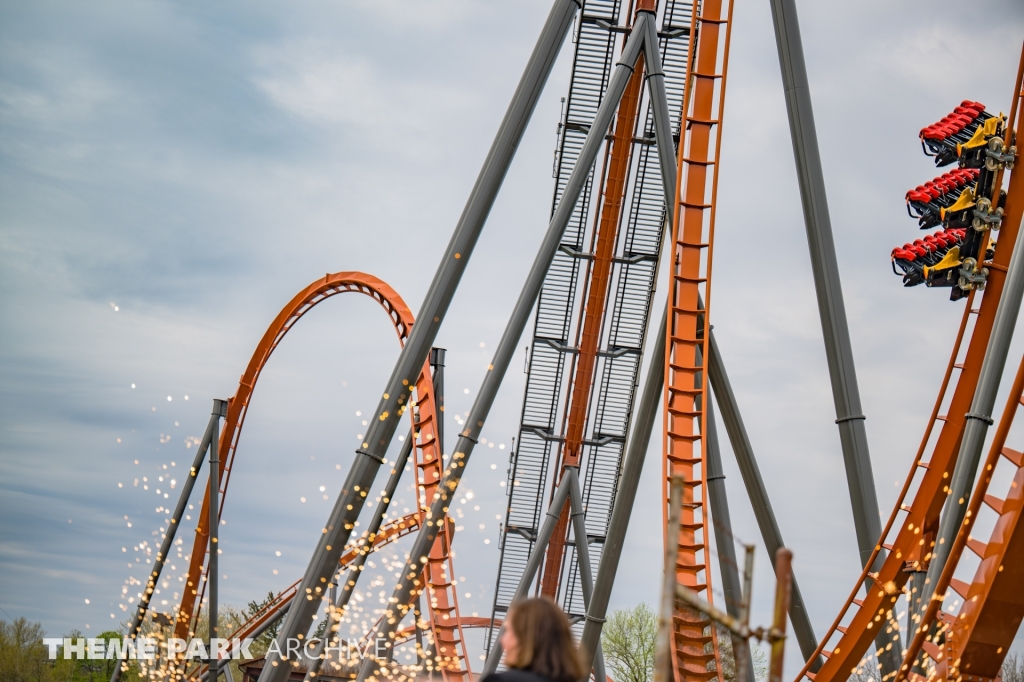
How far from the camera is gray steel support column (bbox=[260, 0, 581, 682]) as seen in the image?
6.62 metres

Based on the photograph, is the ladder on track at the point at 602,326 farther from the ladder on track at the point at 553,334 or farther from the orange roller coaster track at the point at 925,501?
the orange roller coaster track at the point at 925,501

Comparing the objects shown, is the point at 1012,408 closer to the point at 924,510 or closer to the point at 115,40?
the point at 924,510

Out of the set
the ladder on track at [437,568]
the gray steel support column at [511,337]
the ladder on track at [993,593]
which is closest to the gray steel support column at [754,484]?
the gray steel support column at [511,337]

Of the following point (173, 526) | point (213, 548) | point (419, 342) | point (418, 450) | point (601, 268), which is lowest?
point (213, 548)

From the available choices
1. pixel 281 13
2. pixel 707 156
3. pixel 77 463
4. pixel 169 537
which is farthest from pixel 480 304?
pixel 707 156

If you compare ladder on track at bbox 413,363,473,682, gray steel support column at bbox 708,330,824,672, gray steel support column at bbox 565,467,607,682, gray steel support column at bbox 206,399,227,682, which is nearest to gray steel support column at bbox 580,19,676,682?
gray steel support column at bbox 708,330,824,672

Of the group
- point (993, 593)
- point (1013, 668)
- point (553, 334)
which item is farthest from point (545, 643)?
point (1013, 668)

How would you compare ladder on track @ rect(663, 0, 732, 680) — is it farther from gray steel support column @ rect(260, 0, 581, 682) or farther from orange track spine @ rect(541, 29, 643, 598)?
orange track spine @ rect(541, 29, 643, 598)

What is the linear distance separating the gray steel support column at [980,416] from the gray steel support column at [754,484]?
1769 mm

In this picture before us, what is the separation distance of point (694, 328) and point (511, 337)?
5.13ft

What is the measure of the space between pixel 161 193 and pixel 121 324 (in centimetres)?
364

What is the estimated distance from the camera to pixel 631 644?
23.6m

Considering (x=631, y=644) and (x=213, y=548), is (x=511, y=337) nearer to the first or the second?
(x=213, y=548)

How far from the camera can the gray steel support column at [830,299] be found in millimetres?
6078
